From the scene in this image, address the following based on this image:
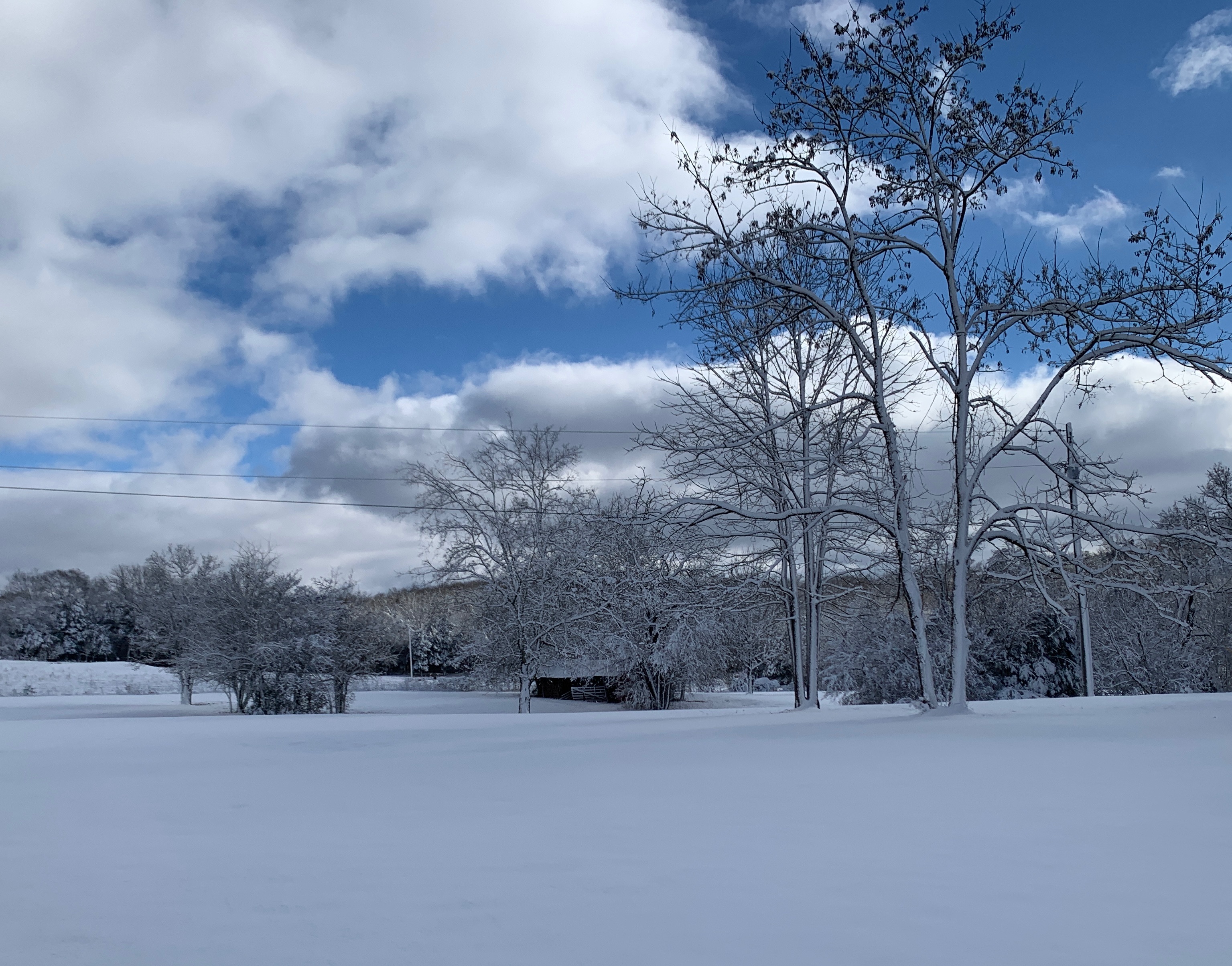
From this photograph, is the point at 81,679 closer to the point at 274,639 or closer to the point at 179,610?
the point at 179,610

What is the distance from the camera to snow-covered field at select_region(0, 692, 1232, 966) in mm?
2961

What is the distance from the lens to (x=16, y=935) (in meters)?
3.17

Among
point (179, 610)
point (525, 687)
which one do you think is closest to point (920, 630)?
point (525, 687)

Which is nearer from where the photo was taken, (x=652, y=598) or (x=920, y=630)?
(x=920, y=630)

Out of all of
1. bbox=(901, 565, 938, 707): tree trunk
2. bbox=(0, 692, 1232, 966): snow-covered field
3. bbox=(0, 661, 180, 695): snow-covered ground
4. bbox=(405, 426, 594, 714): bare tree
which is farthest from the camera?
bbox=(0, 661, 180, 695): snow-covered ground

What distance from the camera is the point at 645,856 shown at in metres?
3.96

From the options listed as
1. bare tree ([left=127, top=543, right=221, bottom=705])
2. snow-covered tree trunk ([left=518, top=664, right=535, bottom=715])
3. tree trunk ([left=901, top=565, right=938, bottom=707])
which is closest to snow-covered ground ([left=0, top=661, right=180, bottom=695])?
bare tree ([left=127, top=543, right=221, bottom=705])

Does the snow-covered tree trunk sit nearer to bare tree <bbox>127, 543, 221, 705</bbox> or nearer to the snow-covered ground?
bare tree <bbox>127, 543, 221, 705</bbox>

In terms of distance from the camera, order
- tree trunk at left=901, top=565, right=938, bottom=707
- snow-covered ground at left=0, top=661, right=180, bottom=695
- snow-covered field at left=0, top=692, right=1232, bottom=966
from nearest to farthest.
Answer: snow-covered field at left=0, top=692, right=1232, bottom=966 → tree trunk at left=901, top=565, right=938, bottom=707 → snow-covered ground at left=0, top=661, right=180, bottom=695

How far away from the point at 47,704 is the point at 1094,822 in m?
35.0

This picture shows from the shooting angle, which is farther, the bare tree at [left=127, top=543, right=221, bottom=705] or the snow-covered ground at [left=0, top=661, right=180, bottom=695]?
the snow-covered ground at [left=0, top=661, right=180, bottom=695]

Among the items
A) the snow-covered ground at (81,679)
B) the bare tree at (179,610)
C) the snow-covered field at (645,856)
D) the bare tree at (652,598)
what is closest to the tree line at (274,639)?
the bare tree at (179,610)

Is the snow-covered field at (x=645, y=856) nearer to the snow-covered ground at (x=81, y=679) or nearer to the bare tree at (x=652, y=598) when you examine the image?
the bare tree at (x=652, y=598)

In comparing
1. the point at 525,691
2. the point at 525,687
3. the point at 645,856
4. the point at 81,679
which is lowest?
the point at 81,679
